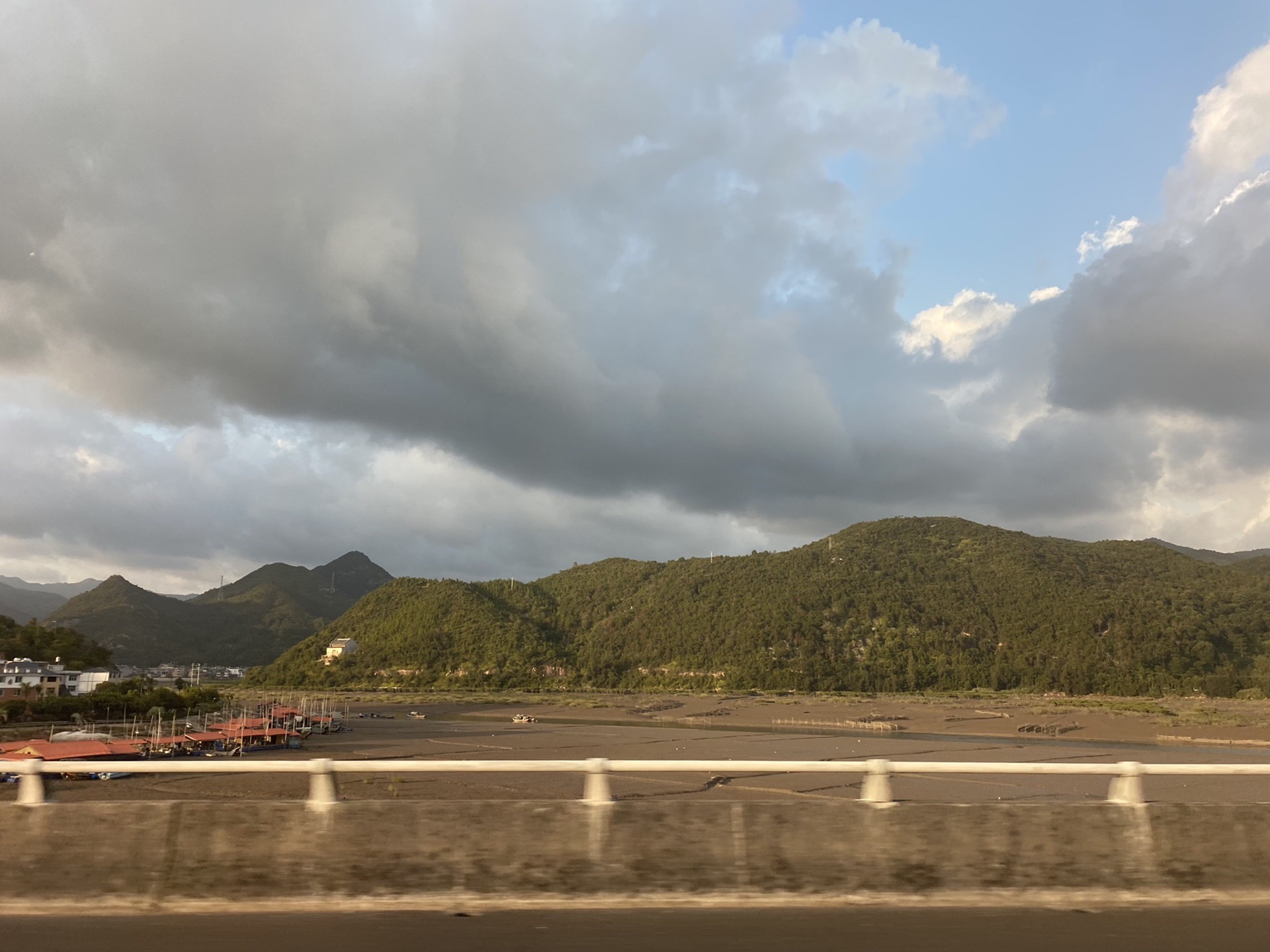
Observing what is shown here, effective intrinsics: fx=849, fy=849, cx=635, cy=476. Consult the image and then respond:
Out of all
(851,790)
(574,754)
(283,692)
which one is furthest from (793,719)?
(283,692)

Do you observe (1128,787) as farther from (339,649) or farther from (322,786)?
(339,649)

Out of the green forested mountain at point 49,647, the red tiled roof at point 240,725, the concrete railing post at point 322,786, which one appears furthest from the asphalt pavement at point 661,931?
the green forested mountain at point 49,647

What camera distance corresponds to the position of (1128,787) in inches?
268

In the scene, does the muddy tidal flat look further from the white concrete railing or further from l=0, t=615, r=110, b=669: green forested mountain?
l=0, t=615, r=110, b=669: green forested mountain

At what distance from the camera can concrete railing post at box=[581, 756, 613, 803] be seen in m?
6.30

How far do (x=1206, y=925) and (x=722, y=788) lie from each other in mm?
31647

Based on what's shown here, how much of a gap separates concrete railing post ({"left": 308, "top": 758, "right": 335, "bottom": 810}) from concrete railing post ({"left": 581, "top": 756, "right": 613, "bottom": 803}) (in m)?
1.93

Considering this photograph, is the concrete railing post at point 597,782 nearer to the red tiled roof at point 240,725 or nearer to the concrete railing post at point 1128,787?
the concrete railing post at point 1128,787

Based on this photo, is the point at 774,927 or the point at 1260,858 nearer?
the point at 774,927

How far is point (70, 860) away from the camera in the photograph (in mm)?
6316

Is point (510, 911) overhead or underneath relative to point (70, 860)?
underneath

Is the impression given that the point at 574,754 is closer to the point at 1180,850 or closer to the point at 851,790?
the point at 851,790

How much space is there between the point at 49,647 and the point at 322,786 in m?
152

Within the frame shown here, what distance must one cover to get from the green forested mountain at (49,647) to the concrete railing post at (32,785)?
145 metres
